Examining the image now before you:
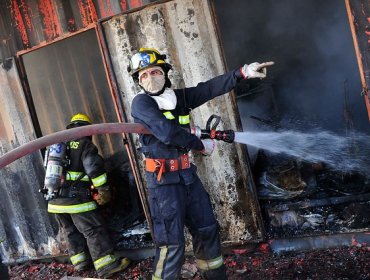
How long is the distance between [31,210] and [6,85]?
1.82m

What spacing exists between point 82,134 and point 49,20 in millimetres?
2366

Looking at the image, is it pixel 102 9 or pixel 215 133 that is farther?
pixel 102 9

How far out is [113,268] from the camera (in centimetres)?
504

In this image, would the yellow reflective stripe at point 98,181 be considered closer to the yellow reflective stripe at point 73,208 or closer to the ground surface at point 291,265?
the yellow reflective stripe at point 73,208

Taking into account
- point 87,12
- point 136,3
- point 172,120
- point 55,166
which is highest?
point 87,12

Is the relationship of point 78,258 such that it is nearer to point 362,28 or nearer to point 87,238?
point 87,238

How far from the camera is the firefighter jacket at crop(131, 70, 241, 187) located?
3.41 meters

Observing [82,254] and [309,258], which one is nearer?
[309,258]

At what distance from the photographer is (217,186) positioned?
14.8 ft

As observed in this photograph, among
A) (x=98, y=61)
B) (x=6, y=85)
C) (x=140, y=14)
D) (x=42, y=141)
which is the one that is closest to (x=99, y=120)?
(x=98, y=61)

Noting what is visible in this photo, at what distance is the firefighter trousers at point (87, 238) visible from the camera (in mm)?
5039

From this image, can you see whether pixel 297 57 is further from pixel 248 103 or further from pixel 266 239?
pixel 266 239

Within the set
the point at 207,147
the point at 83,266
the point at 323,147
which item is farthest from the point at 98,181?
the point at 323,147

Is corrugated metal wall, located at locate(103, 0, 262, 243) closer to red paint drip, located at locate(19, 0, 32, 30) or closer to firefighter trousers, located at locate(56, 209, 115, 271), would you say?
red paint drip, located at locate(19, 0, 32, 30)
